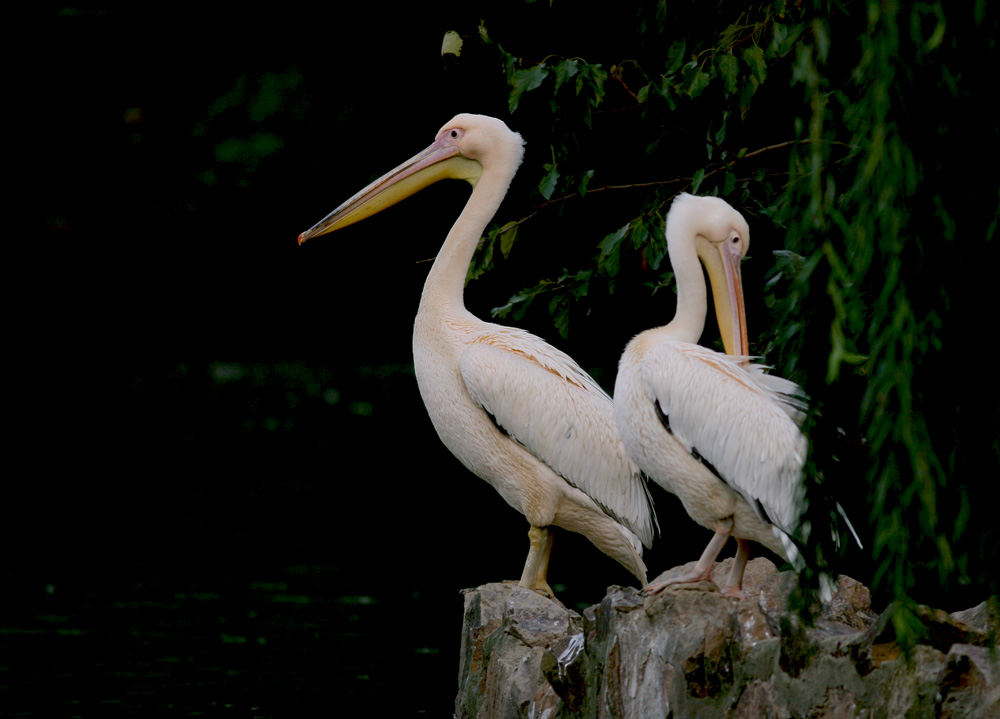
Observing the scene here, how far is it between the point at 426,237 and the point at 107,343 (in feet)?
19.0

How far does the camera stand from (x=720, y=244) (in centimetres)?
512

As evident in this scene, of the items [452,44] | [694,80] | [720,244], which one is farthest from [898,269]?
[452,44]

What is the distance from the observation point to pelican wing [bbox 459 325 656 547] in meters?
5.72

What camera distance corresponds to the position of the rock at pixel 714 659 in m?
2.96

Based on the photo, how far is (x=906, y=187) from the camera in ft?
8.57

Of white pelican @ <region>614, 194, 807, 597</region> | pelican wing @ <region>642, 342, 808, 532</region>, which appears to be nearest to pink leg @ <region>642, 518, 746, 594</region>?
white pelican @ <region>614, 194, 807, 597</region>

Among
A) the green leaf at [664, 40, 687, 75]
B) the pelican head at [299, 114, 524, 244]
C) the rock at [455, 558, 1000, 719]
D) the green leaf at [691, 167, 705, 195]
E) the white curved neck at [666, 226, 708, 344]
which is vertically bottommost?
the rock at [455, 558, 1000, 719]

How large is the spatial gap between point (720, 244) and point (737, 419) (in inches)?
34.4

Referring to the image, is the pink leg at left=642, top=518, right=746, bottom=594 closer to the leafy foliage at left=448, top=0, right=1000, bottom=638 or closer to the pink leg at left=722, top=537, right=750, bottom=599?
the pink leg at left=722, top=537, right=750, bottom=599

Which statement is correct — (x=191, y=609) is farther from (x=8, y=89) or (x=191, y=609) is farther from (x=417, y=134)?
(x=8, y=89)

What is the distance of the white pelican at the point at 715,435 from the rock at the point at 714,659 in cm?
26

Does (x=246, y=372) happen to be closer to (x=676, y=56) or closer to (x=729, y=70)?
(x=676, y=56)

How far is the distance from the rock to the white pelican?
0.26 metres

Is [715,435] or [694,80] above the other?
[694,80]
